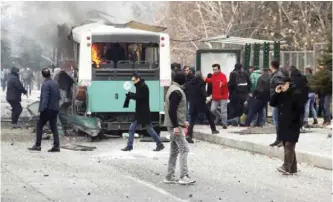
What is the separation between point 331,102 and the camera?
70.0ft

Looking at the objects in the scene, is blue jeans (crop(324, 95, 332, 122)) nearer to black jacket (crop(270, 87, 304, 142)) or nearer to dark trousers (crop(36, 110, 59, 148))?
dark trousers (crop(36, 110, 59, 148))

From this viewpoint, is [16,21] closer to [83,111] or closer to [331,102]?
[83,111]

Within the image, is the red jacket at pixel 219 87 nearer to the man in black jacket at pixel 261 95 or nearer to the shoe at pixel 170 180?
the man in black jacket at pixel 261 95

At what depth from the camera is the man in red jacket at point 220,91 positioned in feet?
65.9

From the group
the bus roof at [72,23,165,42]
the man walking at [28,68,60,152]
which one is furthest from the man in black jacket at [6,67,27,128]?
the man walking at [28,68,60,152]

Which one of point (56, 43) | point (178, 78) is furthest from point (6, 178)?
point (56, 43)

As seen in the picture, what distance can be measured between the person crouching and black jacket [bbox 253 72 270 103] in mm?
6981

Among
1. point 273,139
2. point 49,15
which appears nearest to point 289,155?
point 273,139

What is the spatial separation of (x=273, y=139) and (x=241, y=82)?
4.33 metres

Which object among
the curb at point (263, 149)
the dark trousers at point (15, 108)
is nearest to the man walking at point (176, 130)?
the curb at point (263, 149)

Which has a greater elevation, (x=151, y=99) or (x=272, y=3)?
(x=272, y=3)

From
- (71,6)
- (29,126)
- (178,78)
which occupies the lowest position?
(29,126)

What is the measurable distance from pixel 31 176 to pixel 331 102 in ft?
36.4

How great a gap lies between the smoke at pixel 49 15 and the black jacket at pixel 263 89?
7529mm
